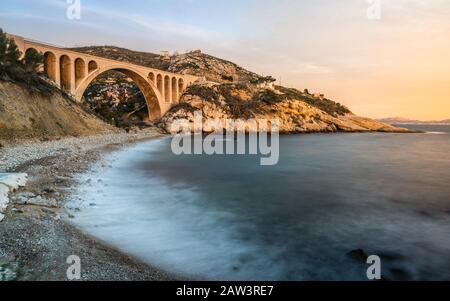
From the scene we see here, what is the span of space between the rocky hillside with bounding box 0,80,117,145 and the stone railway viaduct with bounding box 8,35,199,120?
7.82m

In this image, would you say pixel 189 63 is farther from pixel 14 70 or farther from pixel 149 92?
pixel 14 70

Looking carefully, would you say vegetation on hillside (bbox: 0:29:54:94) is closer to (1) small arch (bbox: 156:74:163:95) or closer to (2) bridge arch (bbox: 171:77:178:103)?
(1) small arch (bbox: 156:74:163:95)

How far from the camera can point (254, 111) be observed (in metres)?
67.8

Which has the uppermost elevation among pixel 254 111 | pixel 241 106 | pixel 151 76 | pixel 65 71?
pixel 151 76

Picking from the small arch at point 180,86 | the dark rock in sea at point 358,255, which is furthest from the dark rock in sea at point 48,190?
the small arch at point 180,86

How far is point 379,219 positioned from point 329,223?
1995 millimetres

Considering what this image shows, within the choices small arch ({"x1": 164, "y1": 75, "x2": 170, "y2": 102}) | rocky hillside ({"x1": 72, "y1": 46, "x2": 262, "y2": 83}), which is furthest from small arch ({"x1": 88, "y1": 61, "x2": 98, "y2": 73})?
rocky hillside ({"x1": 72, "y1": 46, "x2": 262, "y2": 83})

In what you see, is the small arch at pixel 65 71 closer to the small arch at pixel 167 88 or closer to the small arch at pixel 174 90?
the small arch at pixel 167 88


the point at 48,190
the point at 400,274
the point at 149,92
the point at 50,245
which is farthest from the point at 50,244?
the point at 149,92

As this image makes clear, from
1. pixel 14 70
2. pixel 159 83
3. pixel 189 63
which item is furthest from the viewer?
pixel 189 63

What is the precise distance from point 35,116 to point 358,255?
22.8 meters

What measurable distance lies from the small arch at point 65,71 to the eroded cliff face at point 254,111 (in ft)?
61.0

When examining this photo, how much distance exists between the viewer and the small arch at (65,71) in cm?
3701
